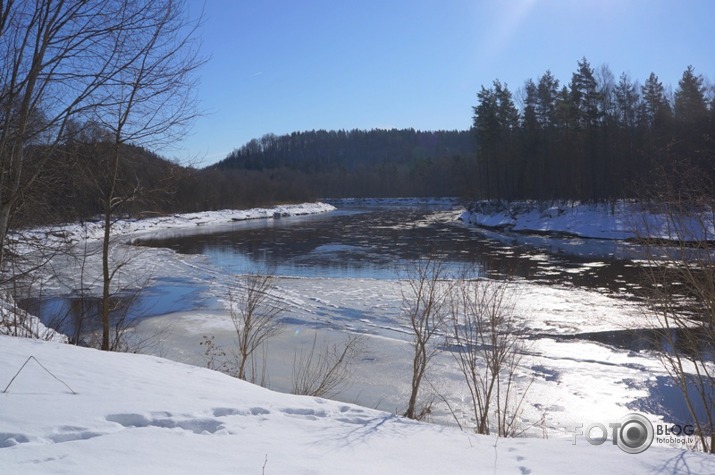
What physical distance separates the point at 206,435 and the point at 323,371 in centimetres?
580

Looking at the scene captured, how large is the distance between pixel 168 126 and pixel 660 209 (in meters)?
7.02

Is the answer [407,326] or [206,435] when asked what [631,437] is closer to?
[206,435]

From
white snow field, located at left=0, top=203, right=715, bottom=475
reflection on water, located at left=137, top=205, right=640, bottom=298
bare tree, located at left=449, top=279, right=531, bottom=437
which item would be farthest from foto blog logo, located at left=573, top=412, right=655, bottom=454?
reflection on water, located at left=137, top=205, right=640, bottom=298

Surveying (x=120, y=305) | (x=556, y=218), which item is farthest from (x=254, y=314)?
(x=556, y=218)

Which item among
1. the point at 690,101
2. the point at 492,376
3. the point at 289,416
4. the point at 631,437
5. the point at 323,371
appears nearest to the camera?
the point at 289,416

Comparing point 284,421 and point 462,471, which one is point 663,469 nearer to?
point 462,471

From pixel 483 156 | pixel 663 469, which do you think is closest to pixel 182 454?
pixel 663 469

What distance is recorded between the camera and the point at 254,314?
13227mm

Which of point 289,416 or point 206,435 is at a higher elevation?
point 206,435

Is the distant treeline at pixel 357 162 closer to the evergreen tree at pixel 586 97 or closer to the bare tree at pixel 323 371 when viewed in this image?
the evergreen tree at pixel 586 97

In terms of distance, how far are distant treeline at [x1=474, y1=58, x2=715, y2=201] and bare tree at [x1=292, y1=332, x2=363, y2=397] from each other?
29.1 meters

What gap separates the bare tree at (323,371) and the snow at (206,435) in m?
2.48

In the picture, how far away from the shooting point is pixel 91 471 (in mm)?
2787

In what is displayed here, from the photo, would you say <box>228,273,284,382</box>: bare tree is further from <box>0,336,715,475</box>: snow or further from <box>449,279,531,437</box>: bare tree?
<box>449,279,531,437</box>: bare tree
